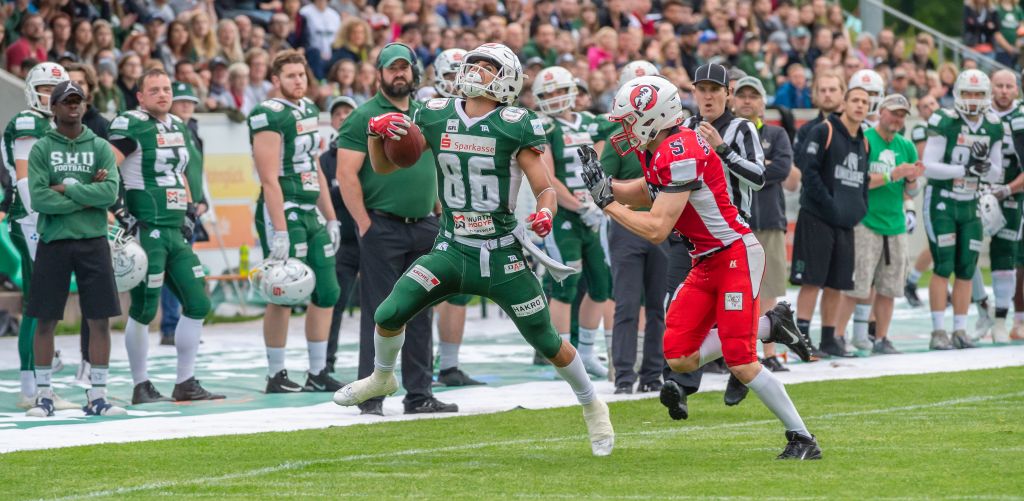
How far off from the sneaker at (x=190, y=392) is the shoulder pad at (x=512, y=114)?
365 centimetres

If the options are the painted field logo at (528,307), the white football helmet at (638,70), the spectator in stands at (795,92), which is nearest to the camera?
the painted field logo at (528,307)

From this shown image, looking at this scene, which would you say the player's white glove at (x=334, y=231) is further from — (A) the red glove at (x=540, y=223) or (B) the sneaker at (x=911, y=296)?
(B) the sneaker at (x=911, y=296)

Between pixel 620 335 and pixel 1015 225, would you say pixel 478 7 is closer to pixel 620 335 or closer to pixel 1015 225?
pixel 1015 225

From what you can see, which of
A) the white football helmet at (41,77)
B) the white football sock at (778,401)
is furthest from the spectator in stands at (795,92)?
the white football sock at (778,401)

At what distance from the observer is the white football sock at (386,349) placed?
808 cm

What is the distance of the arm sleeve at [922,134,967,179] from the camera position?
1321 cm

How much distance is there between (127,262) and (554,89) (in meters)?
Result: 3.18

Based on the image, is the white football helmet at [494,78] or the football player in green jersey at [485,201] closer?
the football player in green jersey at [485,201]

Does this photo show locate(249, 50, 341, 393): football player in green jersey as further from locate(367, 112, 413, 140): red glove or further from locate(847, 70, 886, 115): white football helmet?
locate(847, 70, 886, 115): white football helmet

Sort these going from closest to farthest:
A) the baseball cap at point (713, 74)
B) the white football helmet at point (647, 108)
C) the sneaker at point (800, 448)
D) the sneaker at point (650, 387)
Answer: the sneaker at point (800, 448)
the white football helmet at point (647, 108)
the baseball cap at point (713, 74)
the sneaker at point (650, 387)

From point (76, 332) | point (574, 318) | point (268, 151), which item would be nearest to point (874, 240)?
point (574, 318)

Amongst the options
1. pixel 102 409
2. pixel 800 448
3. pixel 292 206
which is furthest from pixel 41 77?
pixel 800 448

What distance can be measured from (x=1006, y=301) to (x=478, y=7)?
9.17 m

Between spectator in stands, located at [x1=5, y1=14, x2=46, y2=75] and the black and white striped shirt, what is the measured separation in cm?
824
